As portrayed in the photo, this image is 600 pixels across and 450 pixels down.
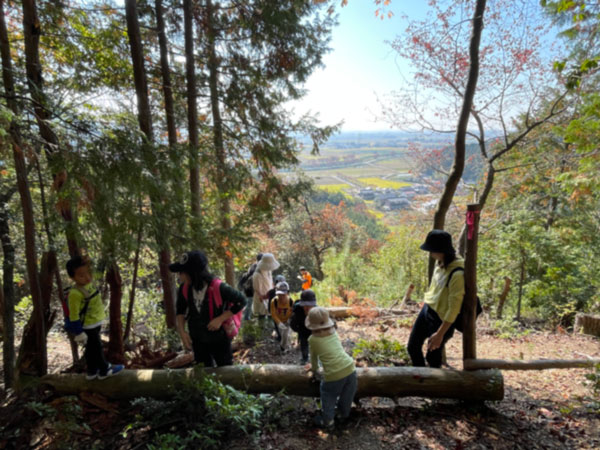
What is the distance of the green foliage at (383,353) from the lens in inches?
196

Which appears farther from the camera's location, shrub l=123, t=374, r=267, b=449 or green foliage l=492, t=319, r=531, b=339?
green foliage l=492, t=319, r=531, b=339

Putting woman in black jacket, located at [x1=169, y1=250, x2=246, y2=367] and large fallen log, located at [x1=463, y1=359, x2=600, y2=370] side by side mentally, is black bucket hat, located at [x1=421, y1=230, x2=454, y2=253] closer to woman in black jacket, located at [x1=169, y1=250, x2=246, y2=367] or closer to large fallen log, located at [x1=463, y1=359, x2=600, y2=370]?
large fallen log, located at [x1=463, y1=359, x2=600, y2=370]

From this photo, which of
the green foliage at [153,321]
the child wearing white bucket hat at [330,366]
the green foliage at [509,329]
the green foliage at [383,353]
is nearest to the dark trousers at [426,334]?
the green foliage at [383,353]

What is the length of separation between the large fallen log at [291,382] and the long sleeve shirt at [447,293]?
34.1 inches

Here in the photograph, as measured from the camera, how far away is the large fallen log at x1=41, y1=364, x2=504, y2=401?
3826 mm

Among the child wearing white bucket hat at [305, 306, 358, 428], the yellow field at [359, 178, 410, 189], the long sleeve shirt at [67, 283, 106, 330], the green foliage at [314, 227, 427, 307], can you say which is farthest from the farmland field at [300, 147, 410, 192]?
the child wearing white bucket hat at [305, 306, 358, 428]

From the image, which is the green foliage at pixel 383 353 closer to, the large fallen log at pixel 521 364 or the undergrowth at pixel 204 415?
the large fallen log at pixel 521 364

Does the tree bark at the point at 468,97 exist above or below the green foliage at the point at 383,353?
above

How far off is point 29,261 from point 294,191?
488 cm

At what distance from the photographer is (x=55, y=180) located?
395 centimetres

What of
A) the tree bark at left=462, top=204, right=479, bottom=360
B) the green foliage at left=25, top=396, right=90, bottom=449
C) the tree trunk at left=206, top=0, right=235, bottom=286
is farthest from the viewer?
the tree trunk at left=206, top=0, right=235, bottom=286

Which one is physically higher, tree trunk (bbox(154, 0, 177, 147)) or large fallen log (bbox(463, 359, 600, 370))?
tree trunk (bbox(154, 0, 177, 147))

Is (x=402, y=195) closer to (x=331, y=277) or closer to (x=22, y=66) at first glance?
(x=331, y=277)

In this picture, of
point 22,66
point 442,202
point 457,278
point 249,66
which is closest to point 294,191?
point 249,66
